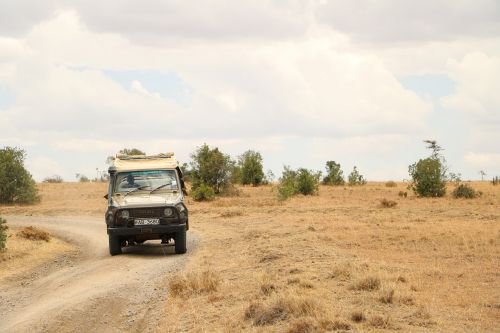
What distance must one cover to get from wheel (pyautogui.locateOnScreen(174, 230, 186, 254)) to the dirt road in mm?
242

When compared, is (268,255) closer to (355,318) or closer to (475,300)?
(475,300)

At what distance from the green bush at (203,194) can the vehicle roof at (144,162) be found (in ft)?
66.1

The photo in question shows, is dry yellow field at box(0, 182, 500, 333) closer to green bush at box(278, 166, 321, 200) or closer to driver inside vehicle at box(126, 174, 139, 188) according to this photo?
driver inside vehicle at box(126, 174, 139, 188)

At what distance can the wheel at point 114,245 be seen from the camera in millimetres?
18531

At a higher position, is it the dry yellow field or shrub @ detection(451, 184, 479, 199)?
shrub @ detection(451, 184, 479, 199)

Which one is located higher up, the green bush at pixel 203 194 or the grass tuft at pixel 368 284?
the green bush at pixel 203 194

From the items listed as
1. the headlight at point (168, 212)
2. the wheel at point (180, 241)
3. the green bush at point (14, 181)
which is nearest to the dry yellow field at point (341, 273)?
the wheel at point (180, 241)

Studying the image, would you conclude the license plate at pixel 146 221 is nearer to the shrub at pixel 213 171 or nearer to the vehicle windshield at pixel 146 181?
the vehicle windshield at pixel 146 181

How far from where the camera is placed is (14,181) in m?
41.4

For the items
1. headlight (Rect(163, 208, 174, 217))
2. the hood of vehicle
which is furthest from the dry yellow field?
the hood of vehicle

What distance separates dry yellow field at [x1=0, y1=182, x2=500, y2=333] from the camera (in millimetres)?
10000

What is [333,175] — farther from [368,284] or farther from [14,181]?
[368,284]

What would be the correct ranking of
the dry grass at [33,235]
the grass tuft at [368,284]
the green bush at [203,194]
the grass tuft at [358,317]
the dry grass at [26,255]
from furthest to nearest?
the green bush at [203,194] < the dry grass at [33,235] < the dry grass at [26,255] < the grass tuft at [368,284] < the grass tuft at [358,317]

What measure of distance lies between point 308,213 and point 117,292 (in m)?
18.7
